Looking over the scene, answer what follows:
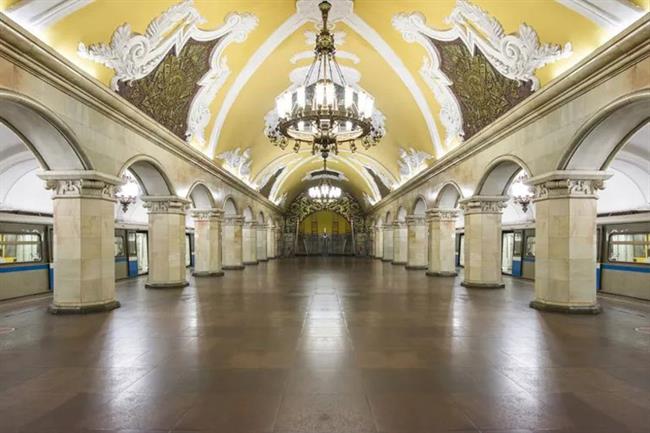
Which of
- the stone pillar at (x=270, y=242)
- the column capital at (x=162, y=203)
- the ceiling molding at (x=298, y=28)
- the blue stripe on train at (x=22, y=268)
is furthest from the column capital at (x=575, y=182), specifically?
the stone pillar at (x=270, y=242)

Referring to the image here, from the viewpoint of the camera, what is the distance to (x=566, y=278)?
7.93m

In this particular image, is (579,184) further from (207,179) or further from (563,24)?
(207,179)

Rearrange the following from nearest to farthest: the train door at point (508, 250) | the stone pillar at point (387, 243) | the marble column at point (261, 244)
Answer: the train door at point (508, 250) < the stone pillar at point (387, 243) < the marble column at point (261, 244)

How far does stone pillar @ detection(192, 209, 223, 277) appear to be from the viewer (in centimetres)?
1598

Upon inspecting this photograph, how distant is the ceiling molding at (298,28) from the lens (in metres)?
10.2

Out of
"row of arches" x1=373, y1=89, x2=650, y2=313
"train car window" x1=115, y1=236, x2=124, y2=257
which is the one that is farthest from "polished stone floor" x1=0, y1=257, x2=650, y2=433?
"train car window" x1=115, y1=236, x2=124, y2=257

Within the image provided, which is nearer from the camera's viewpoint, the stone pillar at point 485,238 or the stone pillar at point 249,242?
the stone pillar at point 485,238

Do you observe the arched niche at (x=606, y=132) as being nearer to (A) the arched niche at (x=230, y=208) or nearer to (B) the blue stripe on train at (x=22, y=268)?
(B) the blue stripe on train at (x=22, y=268)

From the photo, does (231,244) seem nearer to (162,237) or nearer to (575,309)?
(162,237)

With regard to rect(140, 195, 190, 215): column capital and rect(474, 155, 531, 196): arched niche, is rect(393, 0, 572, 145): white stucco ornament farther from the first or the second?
rect(140, 195, 190, 215): column capital

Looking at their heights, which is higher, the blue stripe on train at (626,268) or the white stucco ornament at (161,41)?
the white stucco ornament at (161,41)

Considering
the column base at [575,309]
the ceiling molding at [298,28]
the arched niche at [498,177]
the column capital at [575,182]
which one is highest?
the ceiling molding at [298,28]

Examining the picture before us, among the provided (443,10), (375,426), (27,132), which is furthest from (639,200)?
(27,132)

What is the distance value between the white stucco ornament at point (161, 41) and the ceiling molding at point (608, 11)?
6.54 metres
